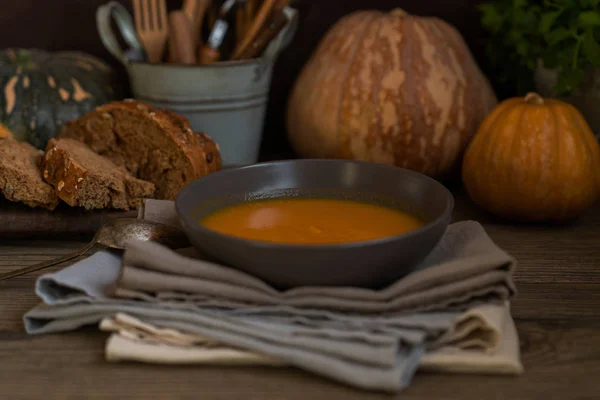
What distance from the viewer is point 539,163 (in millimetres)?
1371

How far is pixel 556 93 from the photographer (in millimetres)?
1643

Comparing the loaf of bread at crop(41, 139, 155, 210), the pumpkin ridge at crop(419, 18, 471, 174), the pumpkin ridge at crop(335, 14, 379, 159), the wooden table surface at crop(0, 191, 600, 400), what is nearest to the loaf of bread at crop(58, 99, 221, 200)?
the loaf of bread at crop(41, 139, 155, 210)

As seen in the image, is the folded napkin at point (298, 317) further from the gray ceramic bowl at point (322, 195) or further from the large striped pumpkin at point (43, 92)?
the large striped pumpkin at point (43, 92)

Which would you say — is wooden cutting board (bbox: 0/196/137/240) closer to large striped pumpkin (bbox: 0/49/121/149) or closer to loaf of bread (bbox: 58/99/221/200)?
loaf of bread (bbox: 58/99/221/200)

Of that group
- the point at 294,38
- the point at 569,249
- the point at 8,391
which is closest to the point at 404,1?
the point at 294,38

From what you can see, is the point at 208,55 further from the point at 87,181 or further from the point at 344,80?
the point at 87,181

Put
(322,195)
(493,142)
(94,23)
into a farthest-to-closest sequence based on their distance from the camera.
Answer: (94,23)
(493,142)
(322,195)

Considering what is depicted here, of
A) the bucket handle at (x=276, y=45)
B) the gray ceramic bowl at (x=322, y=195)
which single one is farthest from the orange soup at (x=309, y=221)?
the bucket handle at (x=276, y=45)

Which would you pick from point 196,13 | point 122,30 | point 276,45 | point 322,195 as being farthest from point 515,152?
point 122,30

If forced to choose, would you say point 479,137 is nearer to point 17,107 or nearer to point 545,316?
point 545,316

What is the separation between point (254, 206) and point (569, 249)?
0.61m

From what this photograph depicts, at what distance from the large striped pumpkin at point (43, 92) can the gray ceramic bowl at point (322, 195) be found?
2.35 ft

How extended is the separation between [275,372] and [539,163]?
0.78m

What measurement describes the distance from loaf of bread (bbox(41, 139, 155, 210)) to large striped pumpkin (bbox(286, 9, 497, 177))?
1.65 ft
